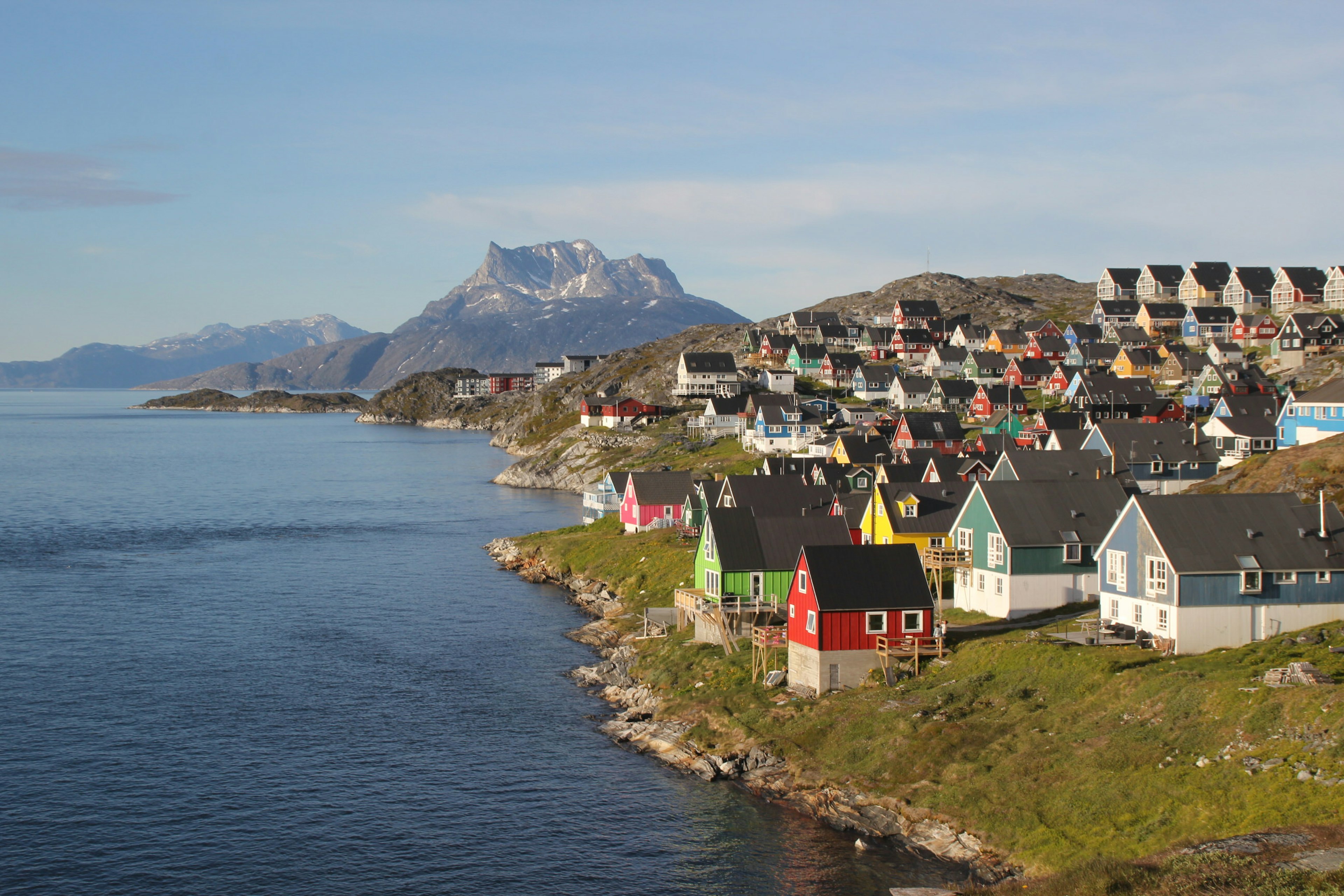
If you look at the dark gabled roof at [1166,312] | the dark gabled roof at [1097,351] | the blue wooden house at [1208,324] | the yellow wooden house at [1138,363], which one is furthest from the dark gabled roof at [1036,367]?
the dark gabled roof at [1166,312]

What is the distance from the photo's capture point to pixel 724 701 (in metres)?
53.4

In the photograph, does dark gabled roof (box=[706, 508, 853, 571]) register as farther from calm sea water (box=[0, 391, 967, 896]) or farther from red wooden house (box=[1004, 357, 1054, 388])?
red wooden house (box=[1004, 357, 1054, 388])

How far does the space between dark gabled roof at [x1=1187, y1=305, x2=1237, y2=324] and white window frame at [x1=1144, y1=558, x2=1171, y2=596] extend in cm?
14677

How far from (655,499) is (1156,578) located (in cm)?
5763

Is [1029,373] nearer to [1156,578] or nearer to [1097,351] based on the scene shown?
[1097,351]

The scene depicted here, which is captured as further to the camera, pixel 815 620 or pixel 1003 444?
pixel 1003 444

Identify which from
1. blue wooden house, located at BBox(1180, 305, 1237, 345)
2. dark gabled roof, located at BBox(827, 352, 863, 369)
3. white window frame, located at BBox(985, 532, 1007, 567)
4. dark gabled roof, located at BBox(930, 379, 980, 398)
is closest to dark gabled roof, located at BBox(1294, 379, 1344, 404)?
white window frame, located at BBox(985, 532, 1007, 567)

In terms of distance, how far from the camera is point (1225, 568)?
4722 cm

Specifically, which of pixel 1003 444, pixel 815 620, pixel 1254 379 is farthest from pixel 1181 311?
pixel 815 620

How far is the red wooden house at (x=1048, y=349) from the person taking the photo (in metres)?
179

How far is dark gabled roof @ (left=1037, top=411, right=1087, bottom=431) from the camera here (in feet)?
385

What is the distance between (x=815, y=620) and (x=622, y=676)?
15.2 meters

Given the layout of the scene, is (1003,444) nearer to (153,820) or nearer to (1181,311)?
(153,820)

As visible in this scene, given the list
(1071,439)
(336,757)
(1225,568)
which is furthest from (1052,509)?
(1071,439)
